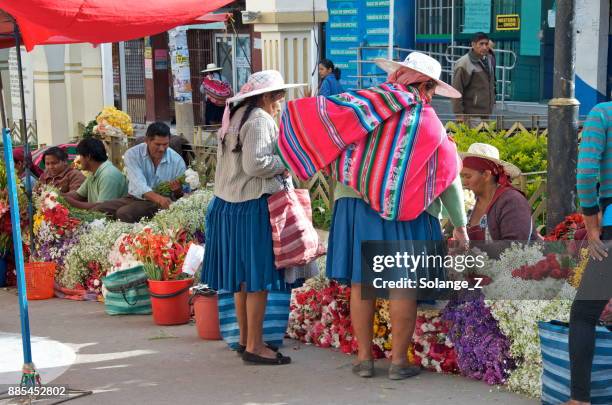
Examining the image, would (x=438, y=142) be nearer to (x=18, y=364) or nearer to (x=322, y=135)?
(x=322, y=135)

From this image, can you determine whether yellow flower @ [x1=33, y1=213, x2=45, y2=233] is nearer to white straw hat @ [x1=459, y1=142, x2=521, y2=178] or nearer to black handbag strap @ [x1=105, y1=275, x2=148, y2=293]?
black handbag strap @ [x1=105, y1=275, x2=148, y2=293]

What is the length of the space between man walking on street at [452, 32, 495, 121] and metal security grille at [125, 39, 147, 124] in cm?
1537

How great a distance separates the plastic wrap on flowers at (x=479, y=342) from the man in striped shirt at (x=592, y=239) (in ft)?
2.53

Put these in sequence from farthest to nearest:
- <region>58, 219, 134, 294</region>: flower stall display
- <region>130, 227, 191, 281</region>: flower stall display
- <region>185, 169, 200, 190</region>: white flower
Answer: <region>185, 169, 200, 190</region>: white flower → <region>58, 219, 134, 294</region>: flower stall display → <region>130, 227, 191, 281</region>: flower stall display

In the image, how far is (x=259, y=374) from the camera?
587 centimetres

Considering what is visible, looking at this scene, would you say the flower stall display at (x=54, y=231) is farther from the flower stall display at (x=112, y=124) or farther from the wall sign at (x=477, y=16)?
the wall sign at (x=477, y=16)

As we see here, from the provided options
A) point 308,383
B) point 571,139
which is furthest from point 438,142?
point 308,383

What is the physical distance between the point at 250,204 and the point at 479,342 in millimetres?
1502

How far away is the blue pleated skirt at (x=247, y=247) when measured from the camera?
5.88 m

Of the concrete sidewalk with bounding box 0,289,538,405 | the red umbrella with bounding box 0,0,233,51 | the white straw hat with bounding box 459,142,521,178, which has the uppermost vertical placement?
the red umbrella with bounding box 0,0,233,51

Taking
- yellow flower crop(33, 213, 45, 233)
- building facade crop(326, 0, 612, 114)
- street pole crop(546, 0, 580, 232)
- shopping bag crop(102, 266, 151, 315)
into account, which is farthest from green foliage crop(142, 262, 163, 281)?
building facade crop(326, 0, 612, 114)

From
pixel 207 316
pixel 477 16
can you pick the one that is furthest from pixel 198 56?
pixel 207 316

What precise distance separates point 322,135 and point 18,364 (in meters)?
2.36

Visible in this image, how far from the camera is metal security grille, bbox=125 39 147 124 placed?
27317 mm
